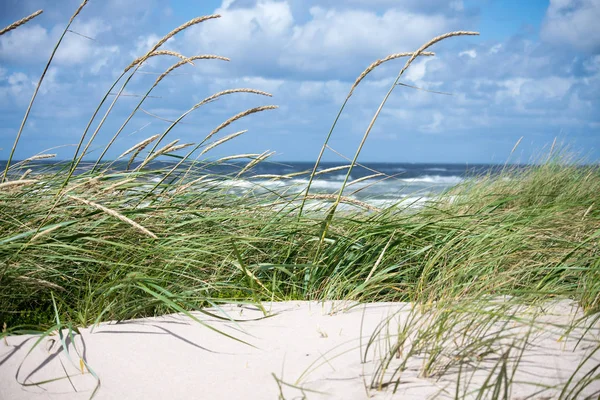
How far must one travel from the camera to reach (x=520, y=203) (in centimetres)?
440

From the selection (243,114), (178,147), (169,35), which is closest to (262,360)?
(243,114)

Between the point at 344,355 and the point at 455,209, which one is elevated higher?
the point at 455,209

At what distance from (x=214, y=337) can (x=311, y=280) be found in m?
0.66

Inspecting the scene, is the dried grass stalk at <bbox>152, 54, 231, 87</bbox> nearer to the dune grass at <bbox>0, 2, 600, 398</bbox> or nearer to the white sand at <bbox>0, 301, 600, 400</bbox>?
the dune grass at <bbox>0, 2, 600, 398</bbox>

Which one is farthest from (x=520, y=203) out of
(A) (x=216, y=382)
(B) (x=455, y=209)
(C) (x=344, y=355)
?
(A) (x=216, y=382)

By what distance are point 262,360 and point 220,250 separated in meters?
0.78

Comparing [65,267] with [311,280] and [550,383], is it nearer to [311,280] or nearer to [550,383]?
[311,280]

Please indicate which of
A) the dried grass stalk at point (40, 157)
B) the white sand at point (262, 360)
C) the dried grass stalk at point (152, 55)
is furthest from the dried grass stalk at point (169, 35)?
the white sand at point (262, 360)

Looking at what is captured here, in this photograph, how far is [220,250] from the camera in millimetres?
2377

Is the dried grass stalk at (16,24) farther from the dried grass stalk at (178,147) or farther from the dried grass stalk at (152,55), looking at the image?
the dried grass stalk at (178,147)

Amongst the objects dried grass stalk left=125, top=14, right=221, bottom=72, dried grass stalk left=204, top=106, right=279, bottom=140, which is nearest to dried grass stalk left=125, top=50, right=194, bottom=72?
dried grass stalk left=125, top=14, right=221, bottom=72

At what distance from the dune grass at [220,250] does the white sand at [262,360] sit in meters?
0.11

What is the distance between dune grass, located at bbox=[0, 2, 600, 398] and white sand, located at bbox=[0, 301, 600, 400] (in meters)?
0.11

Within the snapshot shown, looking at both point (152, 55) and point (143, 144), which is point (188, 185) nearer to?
point (143, 144)
